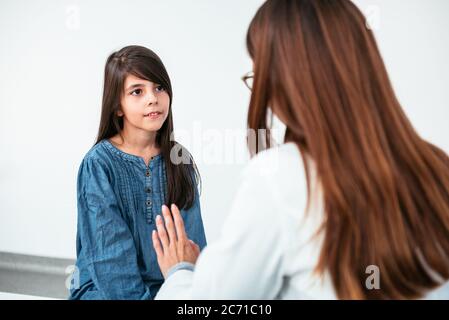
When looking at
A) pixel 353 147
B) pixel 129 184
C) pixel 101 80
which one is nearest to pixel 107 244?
pixel 129 184

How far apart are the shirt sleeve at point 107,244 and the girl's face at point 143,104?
205mm

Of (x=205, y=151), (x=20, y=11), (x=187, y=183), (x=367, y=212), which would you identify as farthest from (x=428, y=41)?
(x=20, y=11)

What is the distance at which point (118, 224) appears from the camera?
1.37 m

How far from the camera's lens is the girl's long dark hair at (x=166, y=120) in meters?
1.53

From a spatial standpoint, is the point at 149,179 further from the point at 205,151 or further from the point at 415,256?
the point at 205,151

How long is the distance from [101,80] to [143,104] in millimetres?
1668

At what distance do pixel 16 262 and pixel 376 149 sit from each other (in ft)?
10.2

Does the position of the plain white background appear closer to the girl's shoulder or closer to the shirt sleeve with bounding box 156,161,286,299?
the girl's shoulder

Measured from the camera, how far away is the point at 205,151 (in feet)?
9.66

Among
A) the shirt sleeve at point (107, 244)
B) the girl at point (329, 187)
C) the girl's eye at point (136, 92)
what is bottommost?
the shirt sleeve at point (107, 244)

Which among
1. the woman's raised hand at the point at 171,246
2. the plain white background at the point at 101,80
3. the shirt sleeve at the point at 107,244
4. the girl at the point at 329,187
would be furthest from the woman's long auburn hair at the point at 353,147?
the plain white background at the point at 101,80

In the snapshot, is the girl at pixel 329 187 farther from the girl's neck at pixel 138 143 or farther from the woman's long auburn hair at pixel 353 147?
the girl's neck at pixel 138 143

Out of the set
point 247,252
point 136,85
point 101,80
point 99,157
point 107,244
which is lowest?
Result: point 107,244

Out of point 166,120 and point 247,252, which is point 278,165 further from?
point 166,120
